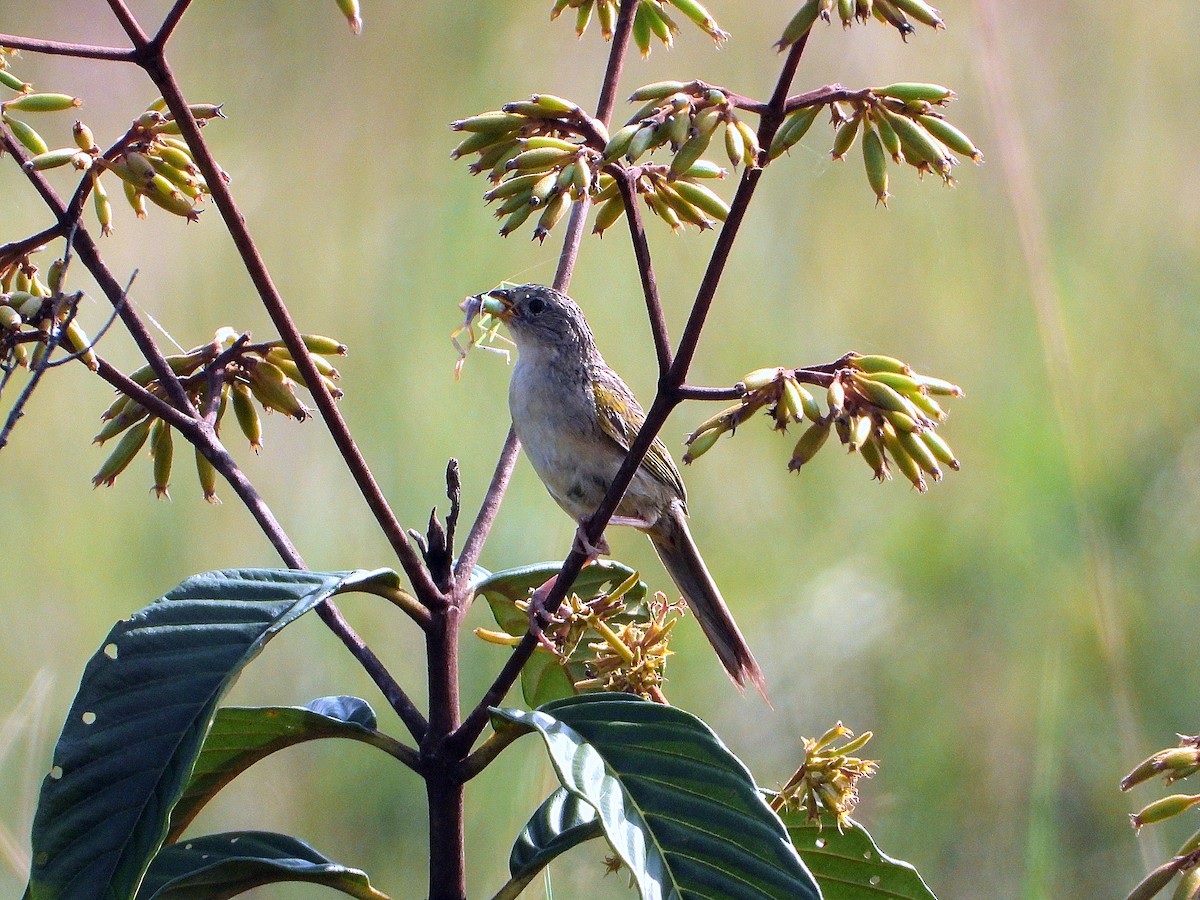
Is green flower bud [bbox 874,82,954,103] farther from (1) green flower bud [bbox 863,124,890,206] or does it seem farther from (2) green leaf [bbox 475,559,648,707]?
(2) green leaf [bbox 475,559,648,707]

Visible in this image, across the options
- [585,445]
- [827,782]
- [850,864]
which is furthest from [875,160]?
[585,445]

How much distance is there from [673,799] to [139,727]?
44 cm

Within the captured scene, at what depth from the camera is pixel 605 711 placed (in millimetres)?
1062

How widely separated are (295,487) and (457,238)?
80 centimetres

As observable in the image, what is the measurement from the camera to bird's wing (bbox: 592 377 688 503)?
2008 mm

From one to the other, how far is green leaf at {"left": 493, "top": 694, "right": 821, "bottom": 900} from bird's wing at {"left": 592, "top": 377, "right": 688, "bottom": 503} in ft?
3.09

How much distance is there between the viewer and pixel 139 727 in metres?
1.00

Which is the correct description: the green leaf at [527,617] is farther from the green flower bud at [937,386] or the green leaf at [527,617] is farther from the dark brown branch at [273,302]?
the green flower bud at [937,386]

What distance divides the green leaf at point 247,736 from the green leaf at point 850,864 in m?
0.45

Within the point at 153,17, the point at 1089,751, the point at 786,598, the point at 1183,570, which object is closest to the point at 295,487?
the point at 786,598

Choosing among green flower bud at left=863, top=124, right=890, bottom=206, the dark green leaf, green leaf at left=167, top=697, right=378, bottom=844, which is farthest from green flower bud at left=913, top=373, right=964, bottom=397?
green leaf at left=167, top=697, right=378, bottom=844

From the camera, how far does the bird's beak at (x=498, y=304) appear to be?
1.68m

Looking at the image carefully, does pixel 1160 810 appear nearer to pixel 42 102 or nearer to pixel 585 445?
pixel 585 445

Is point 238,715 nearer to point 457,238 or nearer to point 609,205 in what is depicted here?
point 609,205
